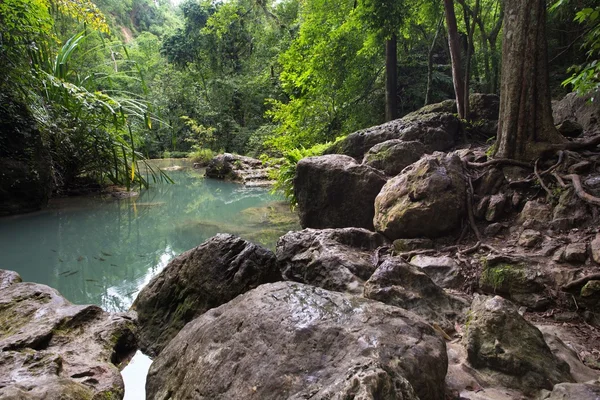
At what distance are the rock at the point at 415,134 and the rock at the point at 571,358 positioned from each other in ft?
13.9

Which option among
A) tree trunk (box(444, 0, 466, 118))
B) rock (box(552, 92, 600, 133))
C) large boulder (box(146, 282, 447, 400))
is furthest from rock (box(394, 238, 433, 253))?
tree trunk (box(444, 0, 466, 118))

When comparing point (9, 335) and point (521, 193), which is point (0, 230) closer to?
point (9, 335)

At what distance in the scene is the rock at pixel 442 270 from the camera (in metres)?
3.59

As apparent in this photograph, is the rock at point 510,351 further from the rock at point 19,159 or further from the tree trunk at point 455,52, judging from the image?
the rock at point 19,159

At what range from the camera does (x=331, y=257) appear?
3.80 meters

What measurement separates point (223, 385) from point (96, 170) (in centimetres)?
835

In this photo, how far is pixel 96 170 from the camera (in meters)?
8.80

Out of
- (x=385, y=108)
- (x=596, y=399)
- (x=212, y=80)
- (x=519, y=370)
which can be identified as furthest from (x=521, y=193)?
(x=212, y=80)

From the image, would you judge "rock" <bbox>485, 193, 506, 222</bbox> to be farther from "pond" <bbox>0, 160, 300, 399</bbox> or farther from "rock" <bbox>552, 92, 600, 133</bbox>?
"pond" <bbox>0, 160, 300, 399</bbox>

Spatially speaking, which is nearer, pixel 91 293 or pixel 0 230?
pixel 91 293

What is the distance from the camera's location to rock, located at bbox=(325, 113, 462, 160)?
21.2 feet

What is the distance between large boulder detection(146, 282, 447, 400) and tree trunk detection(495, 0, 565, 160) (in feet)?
10.3

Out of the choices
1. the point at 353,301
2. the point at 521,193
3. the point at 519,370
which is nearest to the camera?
the point at 519,370

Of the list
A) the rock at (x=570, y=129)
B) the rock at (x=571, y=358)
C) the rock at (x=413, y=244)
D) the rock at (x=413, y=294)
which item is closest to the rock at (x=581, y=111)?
the rock at (x=570, y=129)
